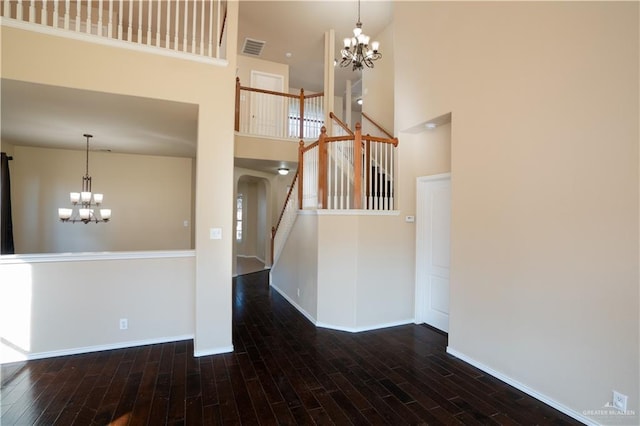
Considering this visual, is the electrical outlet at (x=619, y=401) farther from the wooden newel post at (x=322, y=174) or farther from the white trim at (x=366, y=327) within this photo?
the wooden newel post at (x=322, y=174)

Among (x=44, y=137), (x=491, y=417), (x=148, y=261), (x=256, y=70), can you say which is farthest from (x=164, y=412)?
(x=256, y=70)

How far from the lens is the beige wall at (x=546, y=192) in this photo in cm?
215

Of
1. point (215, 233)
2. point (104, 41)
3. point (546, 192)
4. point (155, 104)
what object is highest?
point (104, 41)

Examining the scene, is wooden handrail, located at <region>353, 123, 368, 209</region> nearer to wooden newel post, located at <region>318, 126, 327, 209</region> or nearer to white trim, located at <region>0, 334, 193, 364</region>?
wooden newel post, located at <region>318, 126, 327, 209</region>

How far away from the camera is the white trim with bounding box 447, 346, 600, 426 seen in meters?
2.33

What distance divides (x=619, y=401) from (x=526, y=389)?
26.5 inches

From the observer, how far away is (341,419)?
2.31 metres

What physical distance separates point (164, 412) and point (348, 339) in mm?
2154

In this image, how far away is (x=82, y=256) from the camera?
3.34 meters

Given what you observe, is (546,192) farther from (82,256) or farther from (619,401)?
(82,256)

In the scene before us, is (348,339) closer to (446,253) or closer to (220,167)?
(446,253)

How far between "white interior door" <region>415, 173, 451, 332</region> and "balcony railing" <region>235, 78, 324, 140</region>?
127 inches

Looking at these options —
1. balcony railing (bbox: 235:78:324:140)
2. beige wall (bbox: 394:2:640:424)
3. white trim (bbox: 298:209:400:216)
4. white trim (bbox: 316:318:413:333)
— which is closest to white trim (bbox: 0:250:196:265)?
white trim (bbox: 298:209:400:216)

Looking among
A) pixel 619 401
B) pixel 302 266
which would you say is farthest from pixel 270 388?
pixel 619 401
